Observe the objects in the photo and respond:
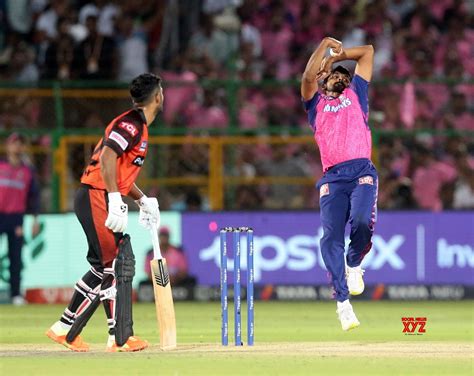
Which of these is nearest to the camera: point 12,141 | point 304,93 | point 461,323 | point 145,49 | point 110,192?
point 110,192

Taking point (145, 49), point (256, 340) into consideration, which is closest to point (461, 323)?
point (256, 340)

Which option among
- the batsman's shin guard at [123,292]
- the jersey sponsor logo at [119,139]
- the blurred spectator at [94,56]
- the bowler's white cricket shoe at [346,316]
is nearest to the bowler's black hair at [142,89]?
the jersey sponsor logo at [119,139]

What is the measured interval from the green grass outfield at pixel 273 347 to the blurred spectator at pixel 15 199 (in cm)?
157

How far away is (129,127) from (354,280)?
2.54 metres

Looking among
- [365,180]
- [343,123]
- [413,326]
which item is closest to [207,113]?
[413,326]

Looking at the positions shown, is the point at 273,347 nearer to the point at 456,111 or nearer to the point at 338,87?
the point at 338,87

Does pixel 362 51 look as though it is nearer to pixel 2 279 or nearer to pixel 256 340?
pixel 256 340

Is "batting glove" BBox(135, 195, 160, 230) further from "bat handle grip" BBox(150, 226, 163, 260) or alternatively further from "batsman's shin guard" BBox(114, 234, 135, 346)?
"batsman's shin guard" BBox(114, 234, 135, 346)

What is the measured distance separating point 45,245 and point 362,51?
7.76 metres

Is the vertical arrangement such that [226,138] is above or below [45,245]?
above

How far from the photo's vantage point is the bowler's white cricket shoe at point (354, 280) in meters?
11.9

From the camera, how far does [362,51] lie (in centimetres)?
1192

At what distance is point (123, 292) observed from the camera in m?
10.8

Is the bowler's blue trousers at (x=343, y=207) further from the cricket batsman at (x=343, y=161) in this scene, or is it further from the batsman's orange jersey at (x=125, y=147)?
the batsman's orange jersey at (x=125, y=147)
